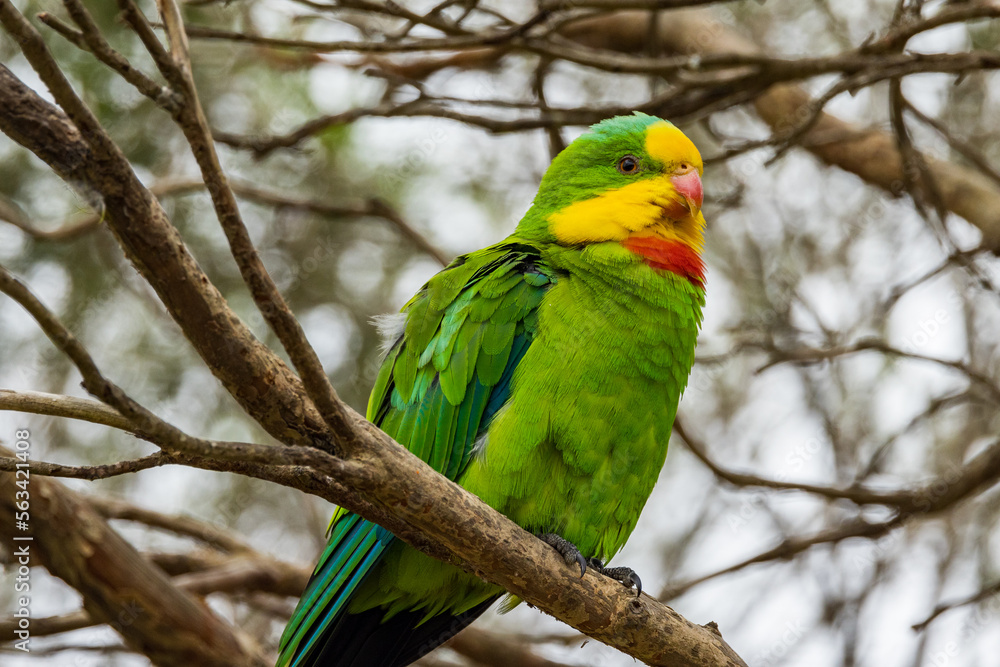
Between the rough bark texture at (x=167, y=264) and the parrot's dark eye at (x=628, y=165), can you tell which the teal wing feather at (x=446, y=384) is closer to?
the parrot's dark eye at (x=628, y=165)

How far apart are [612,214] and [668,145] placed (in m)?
0.44

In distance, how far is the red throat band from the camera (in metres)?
3.34

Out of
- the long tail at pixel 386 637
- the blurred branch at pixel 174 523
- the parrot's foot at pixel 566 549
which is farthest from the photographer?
the blurred branch at pixel 174 523

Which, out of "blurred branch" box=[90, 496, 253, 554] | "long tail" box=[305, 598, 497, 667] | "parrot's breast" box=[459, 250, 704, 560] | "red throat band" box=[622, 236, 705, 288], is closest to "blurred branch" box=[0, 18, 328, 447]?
"parrot's breast" box=[459, 250, 704, 560]

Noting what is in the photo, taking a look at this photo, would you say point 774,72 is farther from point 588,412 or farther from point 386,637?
point 386,637

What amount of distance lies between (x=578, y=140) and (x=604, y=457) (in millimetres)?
1511

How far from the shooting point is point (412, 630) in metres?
3.39

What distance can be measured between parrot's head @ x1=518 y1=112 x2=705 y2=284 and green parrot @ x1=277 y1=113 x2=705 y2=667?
0.01 meters

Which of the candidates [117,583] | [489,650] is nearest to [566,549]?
[489,650]

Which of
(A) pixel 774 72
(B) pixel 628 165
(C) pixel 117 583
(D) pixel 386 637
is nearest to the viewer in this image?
(D) pixel 386 637

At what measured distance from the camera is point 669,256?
11.1 ft

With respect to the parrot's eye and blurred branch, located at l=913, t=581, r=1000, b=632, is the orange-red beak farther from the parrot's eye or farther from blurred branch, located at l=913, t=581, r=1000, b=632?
blurred branch, located at l=913, t=581, r=1000, b=632

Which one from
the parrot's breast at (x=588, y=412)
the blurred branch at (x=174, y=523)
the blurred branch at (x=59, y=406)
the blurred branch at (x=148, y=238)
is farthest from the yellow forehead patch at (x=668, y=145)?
the blurred branch at (x=174, y=523)

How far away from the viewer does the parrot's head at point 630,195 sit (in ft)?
11.3
